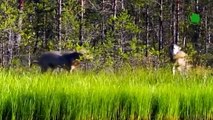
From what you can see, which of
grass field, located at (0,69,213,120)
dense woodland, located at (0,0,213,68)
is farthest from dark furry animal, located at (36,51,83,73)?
grass field, located at (0,69,213,120)

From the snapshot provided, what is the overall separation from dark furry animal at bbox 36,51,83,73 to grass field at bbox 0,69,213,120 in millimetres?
4307

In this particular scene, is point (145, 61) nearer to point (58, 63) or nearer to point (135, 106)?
point (58, 63)

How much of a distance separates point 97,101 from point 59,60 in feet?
18.5

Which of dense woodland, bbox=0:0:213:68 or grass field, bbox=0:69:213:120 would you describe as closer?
grass field, bbox=0:69:213:120

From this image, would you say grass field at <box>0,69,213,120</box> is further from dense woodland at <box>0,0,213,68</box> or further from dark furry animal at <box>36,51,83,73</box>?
dense woodland at <box>0,0,213,68</box>

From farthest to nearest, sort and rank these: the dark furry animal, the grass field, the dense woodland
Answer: the dense woodland, the dark furry animal, the grass field

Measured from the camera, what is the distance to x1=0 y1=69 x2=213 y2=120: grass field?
4355 mm

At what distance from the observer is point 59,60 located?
10242 mm

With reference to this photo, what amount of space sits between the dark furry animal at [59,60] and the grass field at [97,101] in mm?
4307

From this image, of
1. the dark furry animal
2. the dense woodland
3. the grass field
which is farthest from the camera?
the dense woodland

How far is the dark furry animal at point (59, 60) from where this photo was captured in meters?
9.89

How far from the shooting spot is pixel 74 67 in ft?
32.9

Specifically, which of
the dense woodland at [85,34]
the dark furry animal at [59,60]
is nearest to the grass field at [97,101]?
the dark furry animal at [59,60]

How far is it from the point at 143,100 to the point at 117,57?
9.14 m
